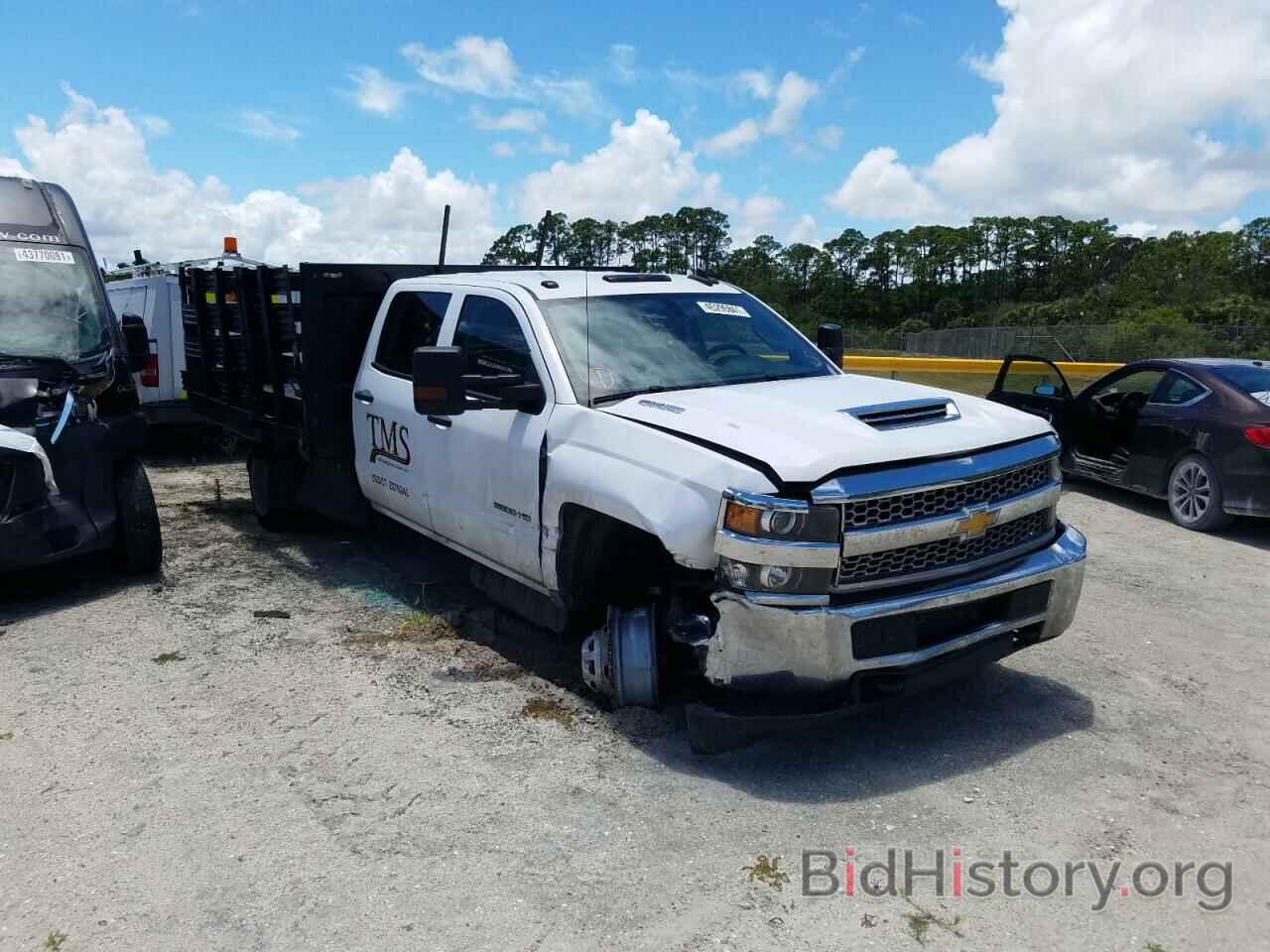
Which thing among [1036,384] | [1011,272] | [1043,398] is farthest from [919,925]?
[1011,272]

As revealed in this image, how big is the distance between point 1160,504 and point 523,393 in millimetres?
7111

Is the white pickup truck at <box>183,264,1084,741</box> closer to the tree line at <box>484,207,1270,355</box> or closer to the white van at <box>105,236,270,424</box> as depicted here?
the white van at <box>105,236,270,424</box>

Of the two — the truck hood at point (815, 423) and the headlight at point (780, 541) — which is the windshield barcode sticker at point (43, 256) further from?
the headlight at point (780, 541)

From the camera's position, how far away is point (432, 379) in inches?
187

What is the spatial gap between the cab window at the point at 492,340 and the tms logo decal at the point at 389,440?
27.0 inches

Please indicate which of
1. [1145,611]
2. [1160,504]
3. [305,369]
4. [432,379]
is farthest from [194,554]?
[1160,504]

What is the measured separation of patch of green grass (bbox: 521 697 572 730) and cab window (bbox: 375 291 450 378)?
2100 millimetres

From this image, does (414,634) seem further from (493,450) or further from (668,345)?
(668,345)

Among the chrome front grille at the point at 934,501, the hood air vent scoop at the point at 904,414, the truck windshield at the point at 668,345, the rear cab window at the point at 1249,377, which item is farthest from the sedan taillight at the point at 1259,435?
the hood air vent scoop at the point at 904,414

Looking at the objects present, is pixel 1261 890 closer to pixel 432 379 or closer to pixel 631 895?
pixel 631 895

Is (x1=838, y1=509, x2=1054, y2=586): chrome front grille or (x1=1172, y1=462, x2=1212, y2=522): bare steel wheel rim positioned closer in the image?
(x1=838, y1=509, x2=1054, y2=586): chrome front grille

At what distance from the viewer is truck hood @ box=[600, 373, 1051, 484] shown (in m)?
3.98

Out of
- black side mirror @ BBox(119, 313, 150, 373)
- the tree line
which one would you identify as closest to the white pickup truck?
black side mirror @ BBox(119, 313, 150, 373)

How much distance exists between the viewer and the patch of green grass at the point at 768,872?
3.48 m
